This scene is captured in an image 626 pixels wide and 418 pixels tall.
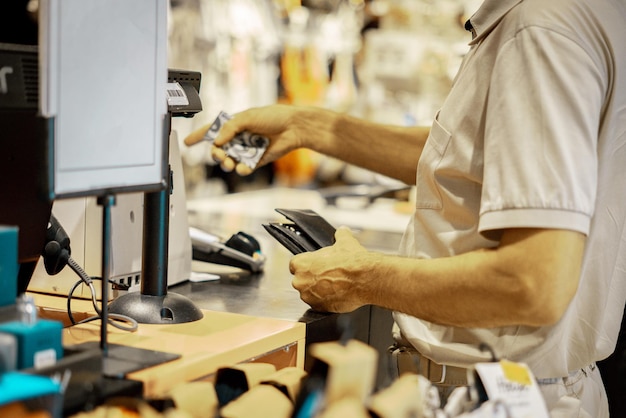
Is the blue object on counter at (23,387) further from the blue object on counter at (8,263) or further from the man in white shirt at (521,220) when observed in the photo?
the man in white shirt at (521,220)

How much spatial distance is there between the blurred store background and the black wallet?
9.87 feet

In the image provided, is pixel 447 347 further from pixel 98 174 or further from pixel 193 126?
pixel 193 126

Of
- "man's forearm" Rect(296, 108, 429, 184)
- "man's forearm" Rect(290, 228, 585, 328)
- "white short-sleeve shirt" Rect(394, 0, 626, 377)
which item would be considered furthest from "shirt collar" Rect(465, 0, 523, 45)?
"man's forearm" Rect(296, 108, 429, 184)

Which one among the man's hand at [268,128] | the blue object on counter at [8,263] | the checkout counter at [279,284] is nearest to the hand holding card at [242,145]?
the man's hand at [268,128]

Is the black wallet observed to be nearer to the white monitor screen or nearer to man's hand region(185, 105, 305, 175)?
man's hand region(185, 105, 305, 175)

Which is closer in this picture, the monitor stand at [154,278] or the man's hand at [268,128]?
the monitor stand at [154,278]

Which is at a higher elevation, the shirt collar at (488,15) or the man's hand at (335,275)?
the shirt collar at (488,15)

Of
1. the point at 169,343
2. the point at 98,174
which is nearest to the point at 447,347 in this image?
the point at 169,343

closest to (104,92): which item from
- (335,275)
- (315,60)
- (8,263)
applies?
(8,263)

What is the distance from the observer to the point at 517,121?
157 cm

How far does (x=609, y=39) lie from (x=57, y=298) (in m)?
1.27

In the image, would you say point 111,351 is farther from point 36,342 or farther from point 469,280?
point 469,280

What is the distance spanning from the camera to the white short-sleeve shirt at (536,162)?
1543 mm

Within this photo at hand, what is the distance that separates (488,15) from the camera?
1730 mm
